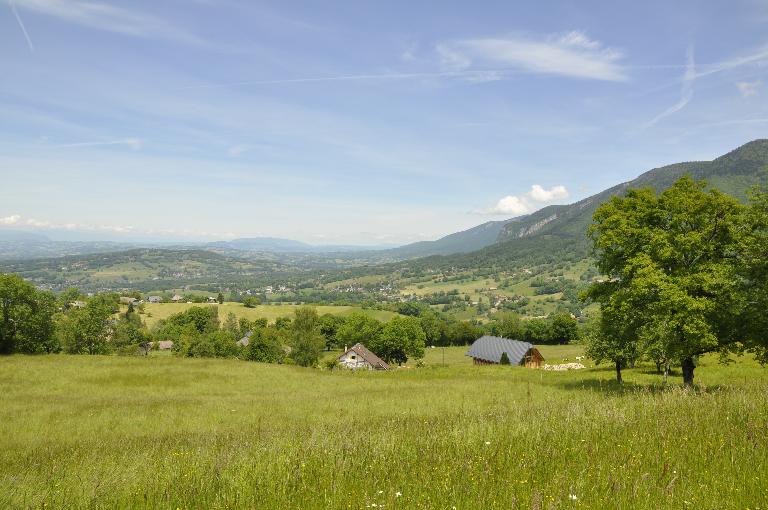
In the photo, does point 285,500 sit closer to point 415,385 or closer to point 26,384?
point 415,385

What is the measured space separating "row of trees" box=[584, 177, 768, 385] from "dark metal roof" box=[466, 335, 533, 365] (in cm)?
6301

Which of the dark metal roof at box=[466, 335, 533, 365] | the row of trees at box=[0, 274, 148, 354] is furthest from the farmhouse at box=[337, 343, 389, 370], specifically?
the row of trees at box=[0, 274, 148, 354]

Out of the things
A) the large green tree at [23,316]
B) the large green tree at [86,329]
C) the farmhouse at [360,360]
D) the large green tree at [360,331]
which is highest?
the large green tree at [23,316]

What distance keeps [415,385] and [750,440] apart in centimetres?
3040

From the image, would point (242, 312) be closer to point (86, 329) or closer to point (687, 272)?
point (86, 329)

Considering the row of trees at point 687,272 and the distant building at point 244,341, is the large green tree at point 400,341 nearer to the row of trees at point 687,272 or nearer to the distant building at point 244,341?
the distant building at point 244,341

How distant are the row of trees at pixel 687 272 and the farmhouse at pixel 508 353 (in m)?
63.0

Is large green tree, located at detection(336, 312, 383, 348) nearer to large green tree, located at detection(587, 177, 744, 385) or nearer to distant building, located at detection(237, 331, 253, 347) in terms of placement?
distant building, located at detection(237, 331, 253, 347)

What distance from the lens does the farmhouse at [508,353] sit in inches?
3506

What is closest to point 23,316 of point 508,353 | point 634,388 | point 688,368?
point 634,388

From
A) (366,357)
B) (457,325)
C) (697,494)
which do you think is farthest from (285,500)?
(457,325)

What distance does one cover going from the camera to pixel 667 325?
72.1 feet

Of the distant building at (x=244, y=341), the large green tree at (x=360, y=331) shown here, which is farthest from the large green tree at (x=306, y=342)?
the distant building at (x=244, y=341)

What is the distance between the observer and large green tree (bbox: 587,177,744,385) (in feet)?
72.5
